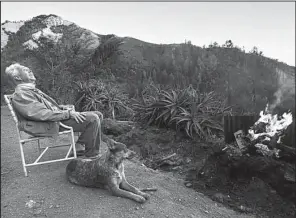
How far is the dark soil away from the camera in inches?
136

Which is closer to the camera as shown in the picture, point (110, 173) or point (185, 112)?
point (110, 173)

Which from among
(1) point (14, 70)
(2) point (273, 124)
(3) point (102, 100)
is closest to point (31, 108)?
(1) point (14, 70)

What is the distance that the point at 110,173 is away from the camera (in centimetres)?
273

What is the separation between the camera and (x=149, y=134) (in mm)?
5266

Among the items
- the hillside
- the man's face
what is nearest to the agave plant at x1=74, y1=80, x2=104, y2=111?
the hillside

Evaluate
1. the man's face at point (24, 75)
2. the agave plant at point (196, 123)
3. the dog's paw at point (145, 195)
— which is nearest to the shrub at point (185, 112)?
the agave plant at point (196, 123)

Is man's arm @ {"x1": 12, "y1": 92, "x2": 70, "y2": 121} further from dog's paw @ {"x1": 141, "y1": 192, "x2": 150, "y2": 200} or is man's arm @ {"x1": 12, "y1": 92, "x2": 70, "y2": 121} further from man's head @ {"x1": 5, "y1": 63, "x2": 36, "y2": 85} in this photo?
dog's paw @ {"x1": 141, "y1": 192, "x2": 150, "y2": 200}

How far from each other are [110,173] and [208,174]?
1.87 m

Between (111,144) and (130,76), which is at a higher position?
(130,76)

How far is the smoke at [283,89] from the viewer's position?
27.3ft

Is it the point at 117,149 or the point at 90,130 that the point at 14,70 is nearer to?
the point at 90,130

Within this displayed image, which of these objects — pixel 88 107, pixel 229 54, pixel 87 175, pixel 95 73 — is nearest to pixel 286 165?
pixel 87 175

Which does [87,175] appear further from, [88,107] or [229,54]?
[229,54]

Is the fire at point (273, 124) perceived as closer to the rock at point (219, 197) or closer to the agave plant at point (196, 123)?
the agave plant at point (196, 123)
